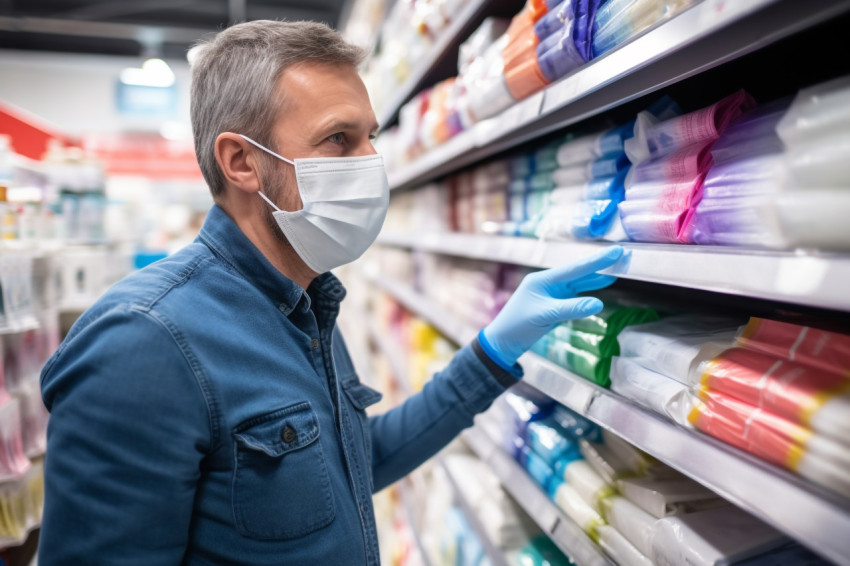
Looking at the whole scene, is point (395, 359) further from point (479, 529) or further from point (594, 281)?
point (594, 281)

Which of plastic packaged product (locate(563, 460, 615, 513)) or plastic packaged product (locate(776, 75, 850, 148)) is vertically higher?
plastic packaged product (locate(776, 75, 850, 148))

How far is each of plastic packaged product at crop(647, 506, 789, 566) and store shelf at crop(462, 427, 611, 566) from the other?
171 millimetres

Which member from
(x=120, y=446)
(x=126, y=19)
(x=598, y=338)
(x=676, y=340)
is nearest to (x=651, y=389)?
(x=676, y=340)

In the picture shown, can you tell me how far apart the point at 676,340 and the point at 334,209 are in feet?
2.49

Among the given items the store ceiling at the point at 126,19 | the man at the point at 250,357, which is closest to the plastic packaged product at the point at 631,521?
the man at the point at 250,357

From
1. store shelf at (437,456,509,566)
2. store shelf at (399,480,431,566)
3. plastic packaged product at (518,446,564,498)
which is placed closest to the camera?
plastic packaged product at (518,446,564,498)

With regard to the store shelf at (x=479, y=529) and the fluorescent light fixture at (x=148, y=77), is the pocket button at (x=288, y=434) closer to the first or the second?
the store shelf at (x=479, y=529)

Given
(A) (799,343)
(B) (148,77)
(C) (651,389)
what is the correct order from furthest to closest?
(B) (148,77) → (C) (651,389) → (A) (799,343)

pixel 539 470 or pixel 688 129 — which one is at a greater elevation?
pixel 688 129

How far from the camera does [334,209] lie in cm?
126

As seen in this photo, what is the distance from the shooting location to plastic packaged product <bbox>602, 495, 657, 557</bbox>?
3.29ft

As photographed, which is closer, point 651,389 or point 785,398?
point 785,398

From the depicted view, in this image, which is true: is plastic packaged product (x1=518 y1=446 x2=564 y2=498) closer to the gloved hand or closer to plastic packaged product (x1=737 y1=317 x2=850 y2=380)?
the gloved hand

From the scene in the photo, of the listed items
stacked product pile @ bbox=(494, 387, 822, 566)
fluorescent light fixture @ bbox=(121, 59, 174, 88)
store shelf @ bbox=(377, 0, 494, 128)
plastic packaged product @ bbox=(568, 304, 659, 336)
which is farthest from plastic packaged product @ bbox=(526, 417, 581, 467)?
fluorescent light fixture @ bbox=(121, 59, 174, 88)
